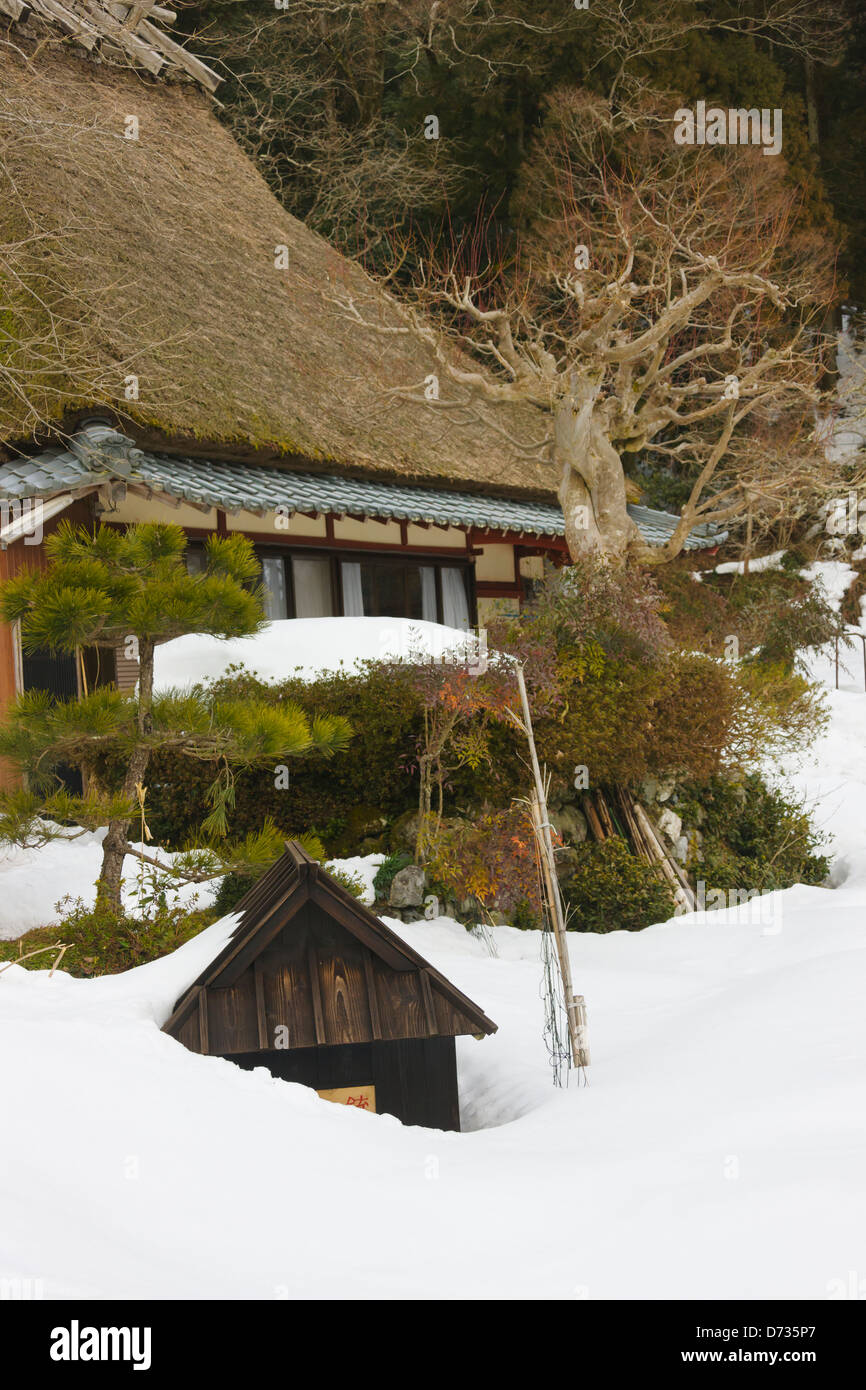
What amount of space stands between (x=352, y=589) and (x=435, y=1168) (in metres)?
9.56

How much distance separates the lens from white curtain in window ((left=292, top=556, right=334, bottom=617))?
1238 cm

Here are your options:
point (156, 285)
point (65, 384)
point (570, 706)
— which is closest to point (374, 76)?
point (156, 285)

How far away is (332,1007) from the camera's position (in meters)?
4.52

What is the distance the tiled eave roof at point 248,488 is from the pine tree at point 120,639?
2479 mm

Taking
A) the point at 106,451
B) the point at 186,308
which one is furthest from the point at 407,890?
the point at 186,308

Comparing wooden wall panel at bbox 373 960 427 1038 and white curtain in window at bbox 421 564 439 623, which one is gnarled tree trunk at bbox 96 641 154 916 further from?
white curtain in window at bbox 421 564 439 623

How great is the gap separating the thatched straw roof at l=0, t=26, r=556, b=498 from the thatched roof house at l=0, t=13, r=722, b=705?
1.4 inches

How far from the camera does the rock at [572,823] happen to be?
29.2 feet

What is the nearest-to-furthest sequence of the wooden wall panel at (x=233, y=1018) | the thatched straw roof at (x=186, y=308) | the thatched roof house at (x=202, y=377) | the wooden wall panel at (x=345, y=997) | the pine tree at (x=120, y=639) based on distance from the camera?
the wooden wall panel at (x=233, y=1018)
the wooden wall panel at (x=345, y=997)
the pine tree at (x=120, y=639)
the thatched roof house at (x=202, y=377)
the thatched straw roof at (x=186, y=308)

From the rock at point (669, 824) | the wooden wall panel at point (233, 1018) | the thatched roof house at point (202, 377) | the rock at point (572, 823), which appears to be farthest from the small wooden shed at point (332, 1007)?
the thatched roof house at point (202, 377)

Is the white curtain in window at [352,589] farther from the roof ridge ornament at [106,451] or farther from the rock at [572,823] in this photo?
the rock at [572,823]

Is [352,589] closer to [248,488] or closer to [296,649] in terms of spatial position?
[248,488]
